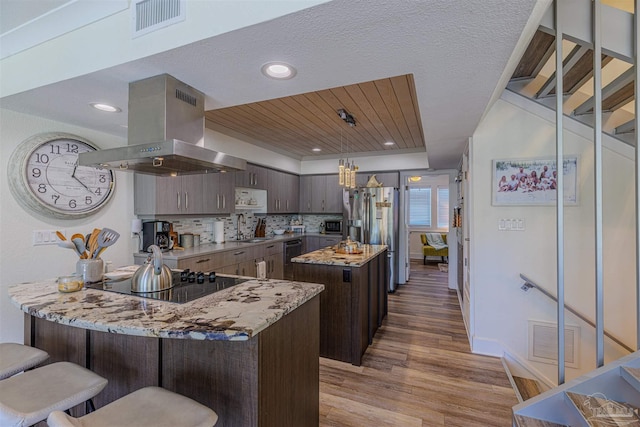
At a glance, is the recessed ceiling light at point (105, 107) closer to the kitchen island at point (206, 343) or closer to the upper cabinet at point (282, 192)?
the kitchen island at point (206, 343)

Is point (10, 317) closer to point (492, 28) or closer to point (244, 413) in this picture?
point (244, 413)

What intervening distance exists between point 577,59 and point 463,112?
749 millimetres

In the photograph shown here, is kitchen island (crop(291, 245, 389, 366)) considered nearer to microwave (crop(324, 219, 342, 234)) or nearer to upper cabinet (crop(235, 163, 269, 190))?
upper cabinet (crop(235, 163, 269, 190))

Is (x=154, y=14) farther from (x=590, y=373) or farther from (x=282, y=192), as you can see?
(x=282, y=192)

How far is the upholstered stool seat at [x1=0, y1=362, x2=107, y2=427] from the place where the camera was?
1023mm

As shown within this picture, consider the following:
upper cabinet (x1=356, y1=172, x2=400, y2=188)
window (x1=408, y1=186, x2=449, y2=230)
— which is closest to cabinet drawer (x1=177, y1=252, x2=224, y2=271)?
upper cabinet (x1=356, y1=172, x2=400, y2=188)

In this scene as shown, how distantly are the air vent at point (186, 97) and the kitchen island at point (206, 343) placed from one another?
3.93 ft

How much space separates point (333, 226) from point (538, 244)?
357cm

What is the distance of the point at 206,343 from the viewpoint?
1311 millimetres

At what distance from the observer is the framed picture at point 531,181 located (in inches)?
100

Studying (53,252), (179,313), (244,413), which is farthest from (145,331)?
(53,252)

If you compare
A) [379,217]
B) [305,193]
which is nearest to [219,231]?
[305,193]

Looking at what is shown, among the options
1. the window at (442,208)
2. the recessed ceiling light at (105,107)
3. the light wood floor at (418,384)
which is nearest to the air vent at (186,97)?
the recessed ceiling light at (105,107)

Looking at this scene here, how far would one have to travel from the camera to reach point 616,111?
2.39 m
